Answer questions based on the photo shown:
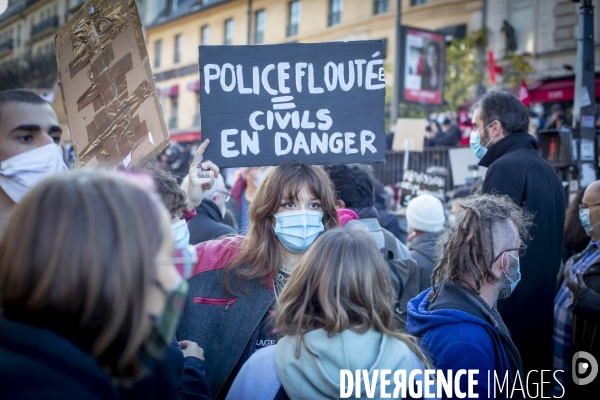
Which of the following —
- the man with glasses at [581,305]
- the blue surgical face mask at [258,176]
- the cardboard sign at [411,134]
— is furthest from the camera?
the cardboard sign at [411,134]

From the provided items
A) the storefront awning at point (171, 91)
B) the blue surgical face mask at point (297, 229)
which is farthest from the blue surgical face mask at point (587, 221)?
the storefront awning at point (171, 91)

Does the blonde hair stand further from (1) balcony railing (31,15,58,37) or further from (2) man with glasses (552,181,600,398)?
(1) balcony railing (31,15,58,37)

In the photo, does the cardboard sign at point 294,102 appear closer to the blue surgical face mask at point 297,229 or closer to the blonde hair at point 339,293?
the blue surgical face mask at point 297,229

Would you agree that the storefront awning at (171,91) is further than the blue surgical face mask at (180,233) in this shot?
Yes

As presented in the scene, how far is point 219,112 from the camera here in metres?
3.31

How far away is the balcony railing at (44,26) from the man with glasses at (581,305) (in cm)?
1816

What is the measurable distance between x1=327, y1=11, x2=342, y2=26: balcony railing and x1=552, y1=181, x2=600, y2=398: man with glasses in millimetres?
27735

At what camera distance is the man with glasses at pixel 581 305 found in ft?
13.4

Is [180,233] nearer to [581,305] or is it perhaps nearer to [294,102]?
[294,102]

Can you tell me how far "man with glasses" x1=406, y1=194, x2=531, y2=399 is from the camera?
255cm

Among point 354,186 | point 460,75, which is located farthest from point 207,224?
point 460,75

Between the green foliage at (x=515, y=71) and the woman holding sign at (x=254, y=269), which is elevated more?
the green foliage at (x=515, y=71)

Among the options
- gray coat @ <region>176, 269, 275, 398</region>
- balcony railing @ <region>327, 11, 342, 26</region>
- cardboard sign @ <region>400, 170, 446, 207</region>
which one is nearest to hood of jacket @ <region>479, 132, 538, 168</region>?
gray coat @ <region>176, 269, 275, 398</region>

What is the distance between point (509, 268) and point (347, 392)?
4.00ft
